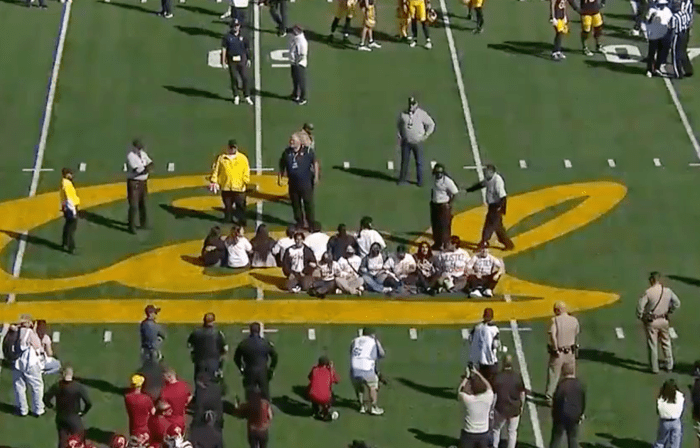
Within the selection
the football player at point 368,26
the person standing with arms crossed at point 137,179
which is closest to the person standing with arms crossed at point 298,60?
the football player at point 368,26

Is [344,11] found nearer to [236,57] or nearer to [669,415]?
[236,57]

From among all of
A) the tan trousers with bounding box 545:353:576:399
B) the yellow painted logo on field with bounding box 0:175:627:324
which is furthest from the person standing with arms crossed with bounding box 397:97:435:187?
the tan trousers with bounding box 545:353:576:399

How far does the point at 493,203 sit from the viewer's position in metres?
29.8

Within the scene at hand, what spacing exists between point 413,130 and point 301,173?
260 cm

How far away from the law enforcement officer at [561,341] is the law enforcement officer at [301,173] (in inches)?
245

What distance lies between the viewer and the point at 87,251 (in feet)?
99.3

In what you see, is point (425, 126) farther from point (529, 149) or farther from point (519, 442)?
point (519, 442)

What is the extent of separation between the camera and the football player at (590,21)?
37.7m

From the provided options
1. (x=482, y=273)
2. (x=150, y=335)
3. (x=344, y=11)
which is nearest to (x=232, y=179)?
(x=482, y=273)

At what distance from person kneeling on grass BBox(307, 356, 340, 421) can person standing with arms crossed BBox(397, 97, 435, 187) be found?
7.67 meters

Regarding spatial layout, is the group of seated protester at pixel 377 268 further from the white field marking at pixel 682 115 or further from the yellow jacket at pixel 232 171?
the white field marking at pixel 682 115

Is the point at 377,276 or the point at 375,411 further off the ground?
the point at 377,276

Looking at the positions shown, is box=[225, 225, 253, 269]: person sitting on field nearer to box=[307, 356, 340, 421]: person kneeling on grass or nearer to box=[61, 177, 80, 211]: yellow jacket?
box=[61, 177, 80, 211]: yellow jacket

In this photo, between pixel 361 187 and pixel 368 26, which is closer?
pixel 361 187
